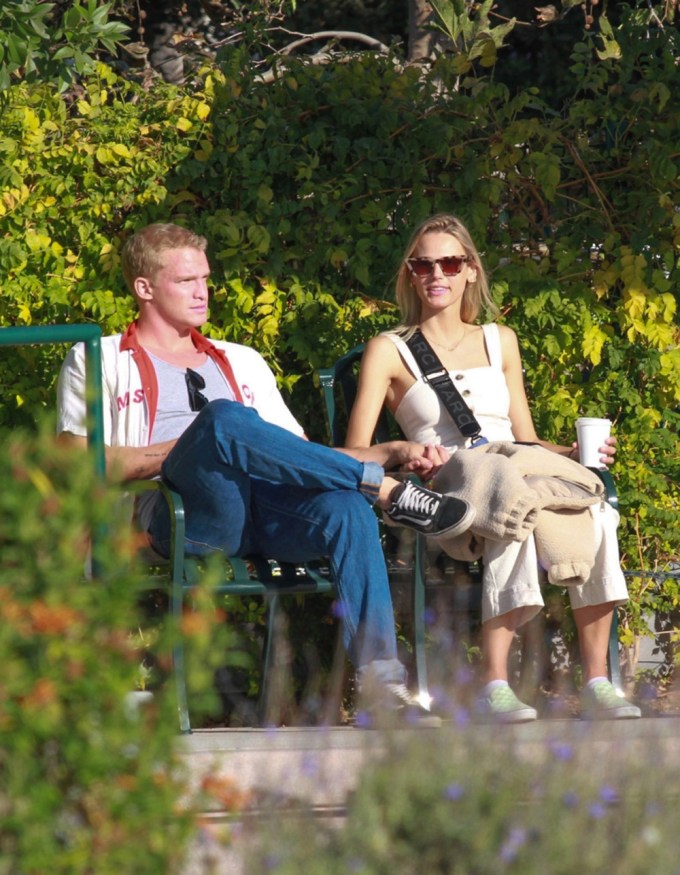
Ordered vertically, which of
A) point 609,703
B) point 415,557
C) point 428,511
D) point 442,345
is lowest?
point 609,703

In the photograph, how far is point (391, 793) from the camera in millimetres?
2406

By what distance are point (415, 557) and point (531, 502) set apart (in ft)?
1.58

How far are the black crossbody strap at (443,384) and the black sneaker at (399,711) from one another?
114cm

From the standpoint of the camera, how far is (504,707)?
380 cm

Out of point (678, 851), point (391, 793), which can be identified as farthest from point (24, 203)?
point (678, 851)

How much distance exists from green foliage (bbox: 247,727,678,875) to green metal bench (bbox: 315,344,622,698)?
1.66m

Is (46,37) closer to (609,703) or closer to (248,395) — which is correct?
(248,395)

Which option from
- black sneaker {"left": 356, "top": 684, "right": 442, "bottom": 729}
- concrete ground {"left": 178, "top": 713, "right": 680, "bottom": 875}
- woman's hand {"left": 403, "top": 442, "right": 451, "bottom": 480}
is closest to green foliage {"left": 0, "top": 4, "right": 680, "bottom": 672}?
woman's hand {"left": 403, "top": 442, "right": 451, "bottom": 480}

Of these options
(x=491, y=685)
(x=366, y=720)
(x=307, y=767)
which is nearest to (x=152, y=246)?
(x=491, y=685)

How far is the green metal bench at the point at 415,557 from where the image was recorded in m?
4.24

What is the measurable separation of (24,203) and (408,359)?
5.04ft

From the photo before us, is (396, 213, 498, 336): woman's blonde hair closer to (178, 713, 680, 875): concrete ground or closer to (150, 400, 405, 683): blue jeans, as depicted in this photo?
(150, 400, 405, 683): blue jeans

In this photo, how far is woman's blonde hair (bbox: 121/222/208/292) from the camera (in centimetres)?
456

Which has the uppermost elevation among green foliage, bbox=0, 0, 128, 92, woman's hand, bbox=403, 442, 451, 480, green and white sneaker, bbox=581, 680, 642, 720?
green foliage, bbox=0, 0, 128, 92
